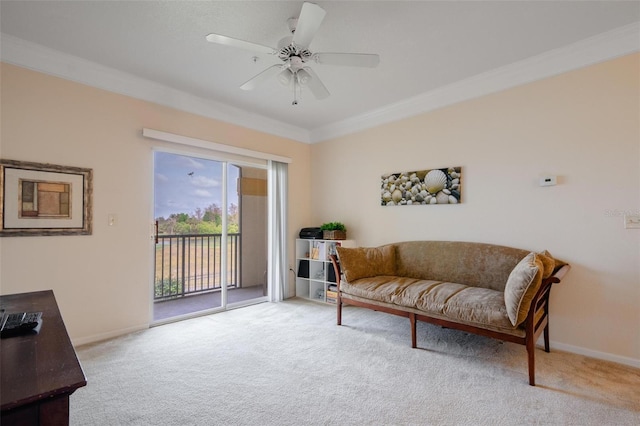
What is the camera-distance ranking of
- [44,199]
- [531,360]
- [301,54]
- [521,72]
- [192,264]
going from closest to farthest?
[531,360] → [301,54] → [44,199] → [521,72] → [192,264]

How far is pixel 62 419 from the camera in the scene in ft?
2.55

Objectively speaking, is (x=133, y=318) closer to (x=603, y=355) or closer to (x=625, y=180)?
(x=603, y=355)

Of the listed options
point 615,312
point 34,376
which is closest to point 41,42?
point 34,376

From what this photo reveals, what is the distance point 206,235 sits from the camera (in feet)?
12.6

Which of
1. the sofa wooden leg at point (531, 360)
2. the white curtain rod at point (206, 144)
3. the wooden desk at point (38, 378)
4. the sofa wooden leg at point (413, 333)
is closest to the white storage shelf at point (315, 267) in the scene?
the white curtain rod at point (206, 144)

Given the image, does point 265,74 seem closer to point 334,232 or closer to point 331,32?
point 331,32

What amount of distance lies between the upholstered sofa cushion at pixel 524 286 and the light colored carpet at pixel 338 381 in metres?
0.50

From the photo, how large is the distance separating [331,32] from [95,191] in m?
2.63

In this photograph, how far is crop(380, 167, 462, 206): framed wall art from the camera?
331cm

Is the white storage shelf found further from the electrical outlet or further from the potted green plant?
the electrical outlet

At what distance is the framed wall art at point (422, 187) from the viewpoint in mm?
3307

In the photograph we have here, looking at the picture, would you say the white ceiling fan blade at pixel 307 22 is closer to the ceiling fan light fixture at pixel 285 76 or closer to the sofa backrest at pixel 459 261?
the ceiling fan light fixture at pixel 285 76

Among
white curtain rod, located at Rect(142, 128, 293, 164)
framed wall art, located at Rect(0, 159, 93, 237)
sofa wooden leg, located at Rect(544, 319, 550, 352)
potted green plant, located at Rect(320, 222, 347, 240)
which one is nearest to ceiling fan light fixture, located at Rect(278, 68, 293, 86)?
white curtain rod, located at Rect(142, 128, 293, 164)

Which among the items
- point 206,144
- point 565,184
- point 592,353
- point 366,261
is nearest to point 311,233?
point 366,261
